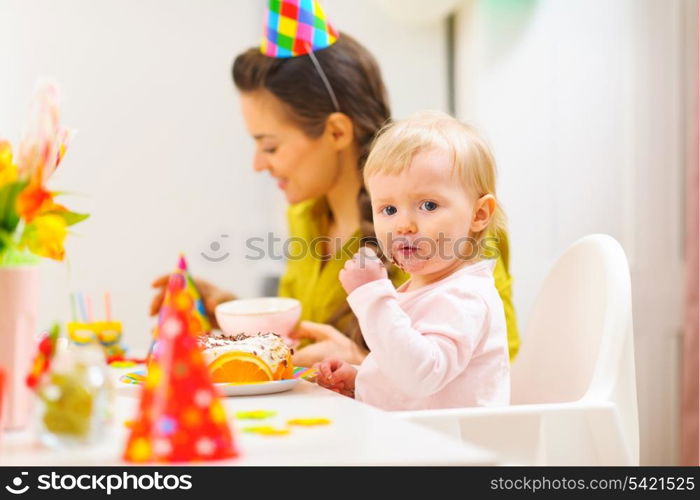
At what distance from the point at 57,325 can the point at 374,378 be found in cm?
46

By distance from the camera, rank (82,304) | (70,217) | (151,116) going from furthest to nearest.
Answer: (151,116) < (82,304) < (70,217)

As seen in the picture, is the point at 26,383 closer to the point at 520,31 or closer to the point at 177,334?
the point at 177,334

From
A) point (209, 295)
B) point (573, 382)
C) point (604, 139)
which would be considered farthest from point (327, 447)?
point (604, 139)

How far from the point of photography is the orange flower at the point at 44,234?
0.81m

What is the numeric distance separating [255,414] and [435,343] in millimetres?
258

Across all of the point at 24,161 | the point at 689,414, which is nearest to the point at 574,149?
the point at 689,414

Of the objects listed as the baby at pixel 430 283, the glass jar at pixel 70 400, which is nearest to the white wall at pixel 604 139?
Answer: the baby at pixel 430 283

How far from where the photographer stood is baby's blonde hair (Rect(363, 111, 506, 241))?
1167mm

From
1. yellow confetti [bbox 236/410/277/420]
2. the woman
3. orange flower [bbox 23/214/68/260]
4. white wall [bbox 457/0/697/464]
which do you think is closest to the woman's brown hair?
Answer: the woman

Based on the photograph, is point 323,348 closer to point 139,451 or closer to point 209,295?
point 209,295

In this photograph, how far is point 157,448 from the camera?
664 mm

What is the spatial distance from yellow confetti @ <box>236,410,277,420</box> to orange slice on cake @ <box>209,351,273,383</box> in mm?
161
